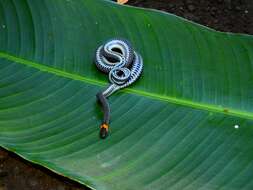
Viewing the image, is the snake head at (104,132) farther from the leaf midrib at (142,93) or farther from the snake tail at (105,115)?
the leaf midrib at (142,93)

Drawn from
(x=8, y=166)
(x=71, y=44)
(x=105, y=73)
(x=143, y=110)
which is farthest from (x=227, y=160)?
(x=8, y=166)

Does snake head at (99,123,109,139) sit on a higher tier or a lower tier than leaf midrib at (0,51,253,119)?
lower

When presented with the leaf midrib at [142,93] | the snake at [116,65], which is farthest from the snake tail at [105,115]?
the leaf midrib at [142,93]

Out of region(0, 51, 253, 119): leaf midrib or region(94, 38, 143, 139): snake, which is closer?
region(0, 51, 253, 119): leaf midrib

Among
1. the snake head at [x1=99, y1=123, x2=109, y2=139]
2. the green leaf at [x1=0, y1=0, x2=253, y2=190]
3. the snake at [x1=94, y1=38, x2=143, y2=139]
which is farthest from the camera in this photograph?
the snake at [x1=94, y1=38, x2=143, y2=139]

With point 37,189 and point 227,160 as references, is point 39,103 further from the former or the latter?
point 227,160

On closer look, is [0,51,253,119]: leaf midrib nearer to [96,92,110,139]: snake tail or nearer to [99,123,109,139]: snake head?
[96,92,110,139]: snake tail

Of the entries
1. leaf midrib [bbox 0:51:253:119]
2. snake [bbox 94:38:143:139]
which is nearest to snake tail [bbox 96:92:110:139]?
snake [bbox 94:38:143:139]

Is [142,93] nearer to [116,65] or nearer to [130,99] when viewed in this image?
[130,99]
